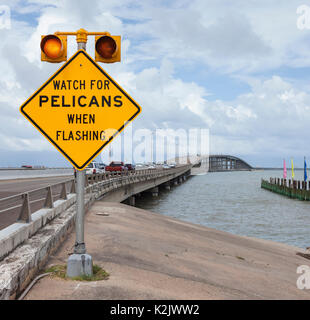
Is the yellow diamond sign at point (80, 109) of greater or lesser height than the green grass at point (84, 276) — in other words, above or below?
above

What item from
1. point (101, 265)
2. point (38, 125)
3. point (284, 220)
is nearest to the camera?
point (38, 125)

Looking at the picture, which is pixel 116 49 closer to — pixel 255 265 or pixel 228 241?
pixel 255 265

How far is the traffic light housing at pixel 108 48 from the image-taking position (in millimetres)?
6168

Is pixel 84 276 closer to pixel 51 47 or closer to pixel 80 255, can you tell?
pixel 80 255

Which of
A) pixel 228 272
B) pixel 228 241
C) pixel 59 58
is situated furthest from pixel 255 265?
pixel 59 58

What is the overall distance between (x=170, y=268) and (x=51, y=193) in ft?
14.3

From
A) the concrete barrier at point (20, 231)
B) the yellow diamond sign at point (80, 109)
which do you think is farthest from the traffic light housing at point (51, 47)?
the concrete barrier at point (20, 231)

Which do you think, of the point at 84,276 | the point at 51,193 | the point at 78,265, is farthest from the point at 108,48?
the point at 51,193

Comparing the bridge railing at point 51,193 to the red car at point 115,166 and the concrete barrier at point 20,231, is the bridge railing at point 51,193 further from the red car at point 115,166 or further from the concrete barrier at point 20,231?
the red car at point 115,166

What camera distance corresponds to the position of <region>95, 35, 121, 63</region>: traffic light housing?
20.2ft

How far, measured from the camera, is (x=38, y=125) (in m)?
6.13
